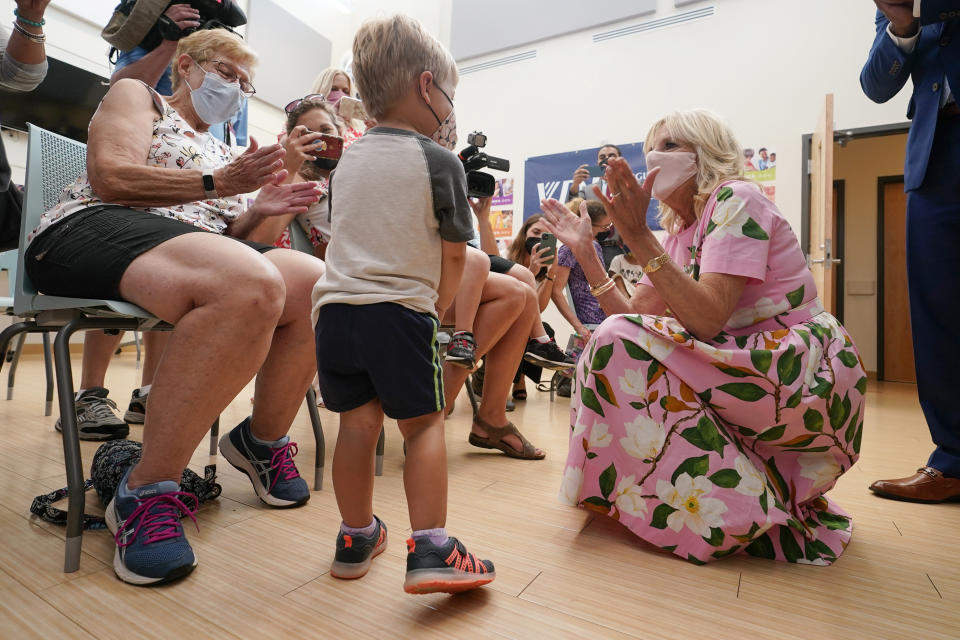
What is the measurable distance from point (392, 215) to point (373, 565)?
0.59 m

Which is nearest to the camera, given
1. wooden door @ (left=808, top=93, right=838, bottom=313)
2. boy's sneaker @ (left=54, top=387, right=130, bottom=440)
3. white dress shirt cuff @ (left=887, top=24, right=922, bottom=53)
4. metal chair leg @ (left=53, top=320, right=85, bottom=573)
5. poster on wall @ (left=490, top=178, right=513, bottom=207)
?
metal chair leg @ (left=53, top=320, right=85, bottom=573)

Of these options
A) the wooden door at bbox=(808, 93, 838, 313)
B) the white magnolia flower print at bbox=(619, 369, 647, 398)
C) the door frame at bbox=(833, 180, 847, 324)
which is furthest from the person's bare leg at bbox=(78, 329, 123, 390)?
the door frame at bbox=(833, 180, 847, 324)

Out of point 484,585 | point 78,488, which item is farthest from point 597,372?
point 78,488

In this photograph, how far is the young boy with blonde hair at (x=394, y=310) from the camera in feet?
2.62

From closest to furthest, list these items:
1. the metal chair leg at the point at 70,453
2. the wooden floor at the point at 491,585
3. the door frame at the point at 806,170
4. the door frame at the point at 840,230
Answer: the wooden floor at the point at 491,585 < the metal chair leg at the point at 70,453 < the door frame at the point at 806,170 < the door frame at the point at 840,230

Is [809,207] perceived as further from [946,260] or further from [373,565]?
[373,565]

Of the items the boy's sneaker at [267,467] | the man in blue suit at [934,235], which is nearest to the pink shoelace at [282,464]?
the boy's sneaker at [267,467]

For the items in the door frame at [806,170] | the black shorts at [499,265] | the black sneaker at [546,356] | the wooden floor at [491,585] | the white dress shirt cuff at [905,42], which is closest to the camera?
the wooden floor at [491,585]

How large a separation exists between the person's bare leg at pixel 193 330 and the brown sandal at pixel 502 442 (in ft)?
3.11

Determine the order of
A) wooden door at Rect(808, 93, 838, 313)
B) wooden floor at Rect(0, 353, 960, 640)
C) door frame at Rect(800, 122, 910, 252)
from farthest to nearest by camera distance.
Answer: door frame at Rect(800, 122, 910, 252), wooden door at Rect(808, 93, 838, 313), wooden floor at Rect(0, 353, 960, 640)

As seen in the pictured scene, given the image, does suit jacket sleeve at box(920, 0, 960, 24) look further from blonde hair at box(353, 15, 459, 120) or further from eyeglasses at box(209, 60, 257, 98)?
eyeglasses at box(209, 60, 257, 98)

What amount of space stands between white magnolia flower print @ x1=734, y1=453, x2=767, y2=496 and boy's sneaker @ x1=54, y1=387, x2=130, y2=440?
176 cm

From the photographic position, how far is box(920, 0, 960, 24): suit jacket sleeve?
4.22 feet

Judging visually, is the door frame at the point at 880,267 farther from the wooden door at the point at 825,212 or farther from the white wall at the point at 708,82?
the wooden door at the point at 825,212
